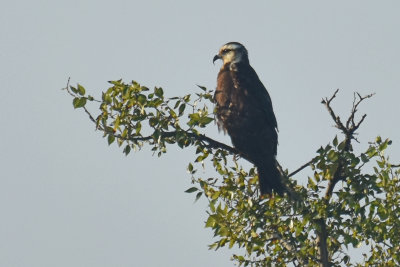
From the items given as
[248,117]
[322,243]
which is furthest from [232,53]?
[322,243]

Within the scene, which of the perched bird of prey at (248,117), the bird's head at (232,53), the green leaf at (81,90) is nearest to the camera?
the green leaf at (81,90)

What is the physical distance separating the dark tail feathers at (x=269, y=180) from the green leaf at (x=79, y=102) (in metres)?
2.51

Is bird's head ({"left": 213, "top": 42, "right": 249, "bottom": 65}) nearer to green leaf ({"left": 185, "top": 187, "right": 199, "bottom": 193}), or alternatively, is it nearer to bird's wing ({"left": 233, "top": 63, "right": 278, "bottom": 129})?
bird's wing ({"left": 233, "top": 63, "right": 278, "bottom": 129})

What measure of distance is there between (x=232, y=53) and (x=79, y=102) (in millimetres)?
4889

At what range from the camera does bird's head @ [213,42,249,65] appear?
38.6 feet

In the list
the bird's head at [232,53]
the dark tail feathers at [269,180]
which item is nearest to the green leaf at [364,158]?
the dark tail feathers at [269,180]

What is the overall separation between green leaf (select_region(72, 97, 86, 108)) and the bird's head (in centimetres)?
453

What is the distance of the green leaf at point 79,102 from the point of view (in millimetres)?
7477

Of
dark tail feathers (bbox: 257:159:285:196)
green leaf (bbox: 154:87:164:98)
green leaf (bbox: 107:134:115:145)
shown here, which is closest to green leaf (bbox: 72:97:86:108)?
green leaf (bbox: 107:134:115:145)

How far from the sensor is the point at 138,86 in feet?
25.2

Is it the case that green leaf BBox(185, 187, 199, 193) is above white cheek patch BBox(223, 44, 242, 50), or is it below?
below

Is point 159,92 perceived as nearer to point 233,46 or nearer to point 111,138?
point 111,138

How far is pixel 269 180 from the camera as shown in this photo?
9.06 metres

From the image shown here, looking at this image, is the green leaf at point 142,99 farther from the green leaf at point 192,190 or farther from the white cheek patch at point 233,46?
the white cheek patch at point 233,46
